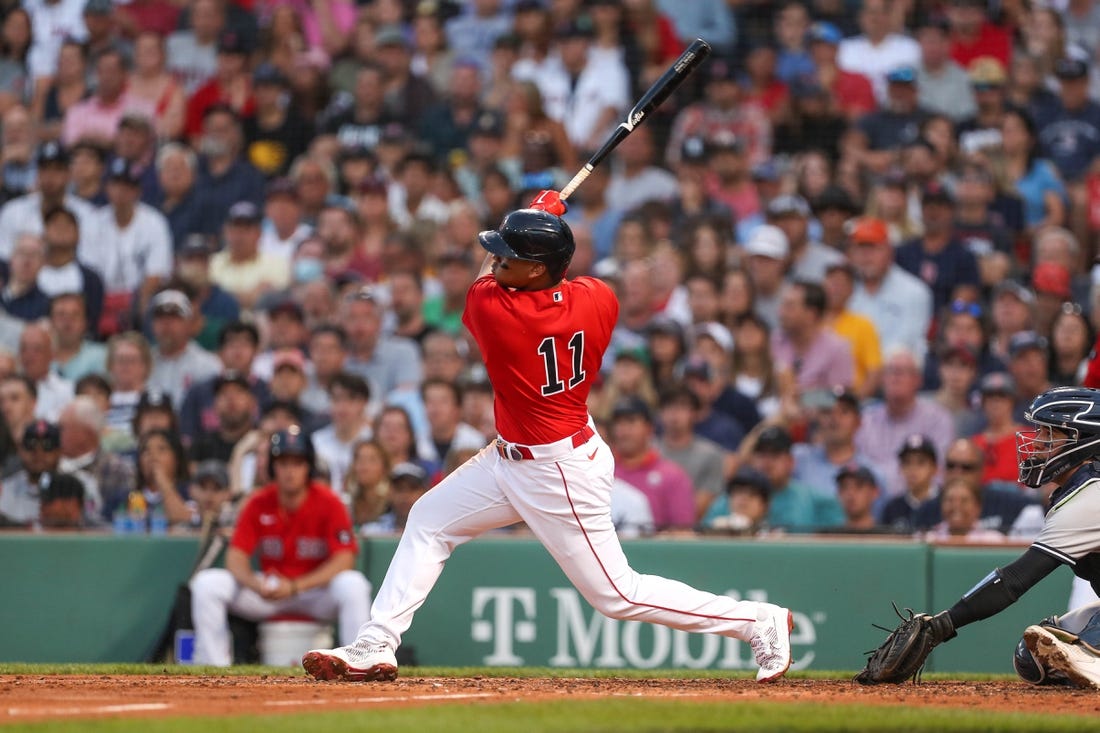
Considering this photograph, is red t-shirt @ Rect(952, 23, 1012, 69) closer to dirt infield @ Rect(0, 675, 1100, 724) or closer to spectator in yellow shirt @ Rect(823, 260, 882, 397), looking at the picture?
spectator in yellow shirt @ Rect(823, 260, 882, 397)

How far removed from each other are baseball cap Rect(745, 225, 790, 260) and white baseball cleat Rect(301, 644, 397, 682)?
17.8ft

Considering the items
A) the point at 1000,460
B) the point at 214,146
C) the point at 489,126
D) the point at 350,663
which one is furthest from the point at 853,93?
the point at 350,663

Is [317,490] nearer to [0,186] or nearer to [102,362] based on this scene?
[102,362]

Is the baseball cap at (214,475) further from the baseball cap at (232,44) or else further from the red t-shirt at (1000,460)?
the baseball cap at (232,44)

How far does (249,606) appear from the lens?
27.3 feet

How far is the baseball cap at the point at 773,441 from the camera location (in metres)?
9.19

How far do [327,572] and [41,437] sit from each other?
2127 mm

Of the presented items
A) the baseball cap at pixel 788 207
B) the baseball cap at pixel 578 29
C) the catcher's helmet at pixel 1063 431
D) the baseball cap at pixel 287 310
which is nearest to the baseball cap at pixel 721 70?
the baseball cap at pixel 578 29

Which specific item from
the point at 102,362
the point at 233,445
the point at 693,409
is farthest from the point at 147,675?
the point at 102,362

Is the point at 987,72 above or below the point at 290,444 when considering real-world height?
above

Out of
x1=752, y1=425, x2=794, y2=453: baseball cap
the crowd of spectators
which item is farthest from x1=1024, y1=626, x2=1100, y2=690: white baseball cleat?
x1=752, y1=425, x2=794, y2=453: baseball cap

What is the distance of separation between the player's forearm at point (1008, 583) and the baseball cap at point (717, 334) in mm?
4532

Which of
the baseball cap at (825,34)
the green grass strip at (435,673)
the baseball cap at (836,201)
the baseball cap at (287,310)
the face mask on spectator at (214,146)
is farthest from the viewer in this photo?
the face mask on spectator at (214,146)

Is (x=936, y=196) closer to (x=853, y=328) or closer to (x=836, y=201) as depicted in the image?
(x=836, y=201)
